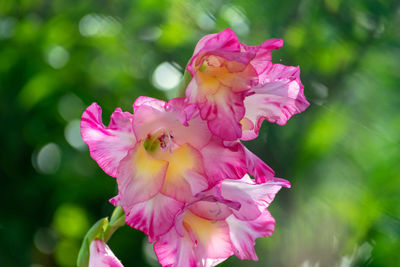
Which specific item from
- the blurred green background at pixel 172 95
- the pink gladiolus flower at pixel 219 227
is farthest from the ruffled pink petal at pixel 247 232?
the blurred green background at pixel 172 95

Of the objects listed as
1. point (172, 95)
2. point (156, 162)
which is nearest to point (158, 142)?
point (156, 162)

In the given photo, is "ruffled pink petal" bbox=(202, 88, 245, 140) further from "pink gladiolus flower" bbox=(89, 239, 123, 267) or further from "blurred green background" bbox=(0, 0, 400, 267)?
"blurred green background" bbox=(0, 0, 400, 267)

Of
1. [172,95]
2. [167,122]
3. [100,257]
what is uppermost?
[167,122]

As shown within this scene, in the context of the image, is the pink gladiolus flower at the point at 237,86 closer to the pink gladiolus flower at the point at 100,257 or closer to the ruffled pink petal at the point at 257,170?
the ruffled pink petal at the point at 257,170

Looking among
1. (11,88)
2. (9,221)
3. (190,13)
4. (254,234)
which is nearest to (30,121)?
(11,88)

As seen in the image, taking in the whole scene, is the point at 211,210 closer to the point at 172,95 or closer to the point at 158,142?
the point at 158,142

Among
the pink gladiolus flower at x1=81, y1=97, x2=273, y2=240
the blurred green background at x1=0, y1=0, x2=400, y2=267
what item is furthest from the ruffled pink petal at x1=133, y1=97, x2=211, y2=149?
the blurred green background at x1=0, y1=0, x2=400, y2=267
